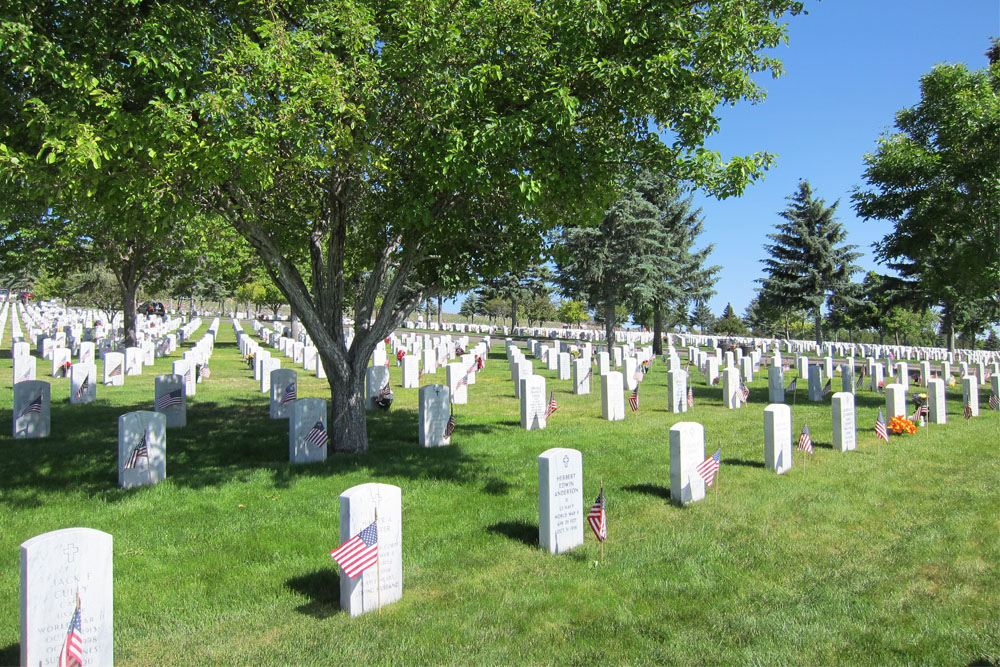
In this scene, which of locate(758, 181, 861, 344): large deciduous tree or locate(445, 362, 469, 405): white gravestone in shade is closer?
locate(445, 362, 469, 405): white gravestone in shade

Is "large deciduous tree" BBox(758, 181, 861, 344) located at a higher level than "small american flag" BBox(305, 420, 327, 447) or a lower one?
higher

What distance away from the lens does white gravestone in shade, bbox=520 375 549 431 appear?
1296 cm

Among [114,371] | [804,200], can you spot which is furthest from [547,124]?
[804,200]

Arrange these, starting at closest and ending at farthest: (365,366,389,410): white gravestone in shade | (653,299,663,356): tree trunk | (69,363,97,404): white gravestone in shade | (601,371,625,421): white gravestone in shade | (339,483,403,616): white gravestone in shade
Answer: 1. (339,483,403,616): white gravestone in shade
2. (601,371,625,421): white gravestone in shade
3. (69,363,97,404): white gravestone in shade
4. (365,366,389,410): white gravestone in shade
5. (653,299,663,356): tree trunk

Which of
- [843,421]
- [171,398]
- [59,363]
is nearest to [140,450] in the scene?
[171,398]

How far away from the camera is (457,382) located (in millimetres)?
16438

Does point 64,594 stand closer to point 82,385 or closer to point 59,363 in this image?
point 82,385

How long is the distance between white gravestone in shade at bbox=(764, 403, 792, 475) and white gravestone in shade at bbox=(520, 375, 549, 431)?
4.47 meters

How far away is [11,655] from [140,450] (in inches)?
174

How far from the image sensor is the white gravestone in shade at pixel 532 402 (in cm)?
1296

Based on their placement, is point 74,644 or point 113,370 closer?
point 74,644

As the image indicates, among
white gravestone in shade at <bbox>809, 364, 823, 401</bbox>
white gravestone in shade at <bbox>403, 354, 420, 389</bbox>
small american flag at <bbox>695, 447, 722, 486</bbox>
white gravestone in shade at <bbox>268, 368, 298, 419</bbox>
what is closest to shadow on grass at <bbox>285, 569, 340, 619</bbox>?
small american flag at <bbox>695, 447, 722, 486</bbox>

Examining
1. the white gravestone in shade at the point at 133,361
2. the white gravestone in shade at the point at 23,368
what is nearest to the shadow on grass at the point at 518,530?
the white gravestone in shade at the point at 23,368

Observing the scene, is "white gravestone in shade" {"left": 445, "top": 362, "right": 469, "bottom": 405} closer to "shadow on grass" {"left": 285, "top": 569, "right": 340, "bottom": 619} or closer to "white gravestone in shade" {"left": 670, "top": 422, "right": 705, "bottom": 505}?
"white gravestone in shade" {"left": 670, "top": 422, "right": 705, "bottom": 505}
